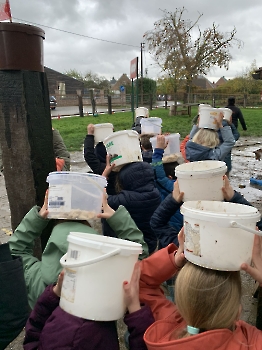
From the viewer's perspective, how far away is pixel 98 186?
1.94 metres

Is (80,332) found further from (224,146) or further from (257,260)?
(224,146)

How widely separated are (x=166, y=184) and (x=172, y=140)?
763 millimetres

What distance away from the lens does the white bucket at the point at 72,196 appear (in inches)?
73.8

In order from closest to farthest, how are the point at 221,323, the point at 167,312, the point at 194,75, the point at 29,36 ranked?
the point at 221,323, the point at 167,312, the point at 29,36, the point at 194,75

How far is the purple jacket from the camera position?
1368 mm

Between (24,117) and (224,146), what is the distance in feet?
8.97

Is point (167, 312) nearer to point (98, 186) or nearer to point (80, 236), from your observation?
point (80, 236)

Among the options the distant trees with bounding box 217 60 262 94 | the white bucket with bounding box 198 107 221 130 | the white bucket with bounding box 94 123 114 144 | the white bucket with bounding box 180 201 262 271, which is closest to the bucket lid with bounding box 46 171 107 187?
the white bucket with bounding box 180 201 262 271

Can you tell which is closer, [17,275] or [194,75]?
[17,275]

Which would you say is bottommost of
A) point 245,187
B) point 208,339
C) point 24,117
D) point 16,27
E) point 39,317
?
point 245,187

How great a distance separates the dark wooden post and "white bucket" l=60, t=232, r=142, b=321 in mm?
Answer: 1047

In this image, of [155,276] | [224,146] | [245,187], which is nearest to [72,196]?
[155,276]

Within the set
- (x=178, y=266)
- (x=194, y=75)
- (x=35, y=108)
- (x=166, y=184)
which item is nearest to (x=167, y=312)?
(x=178, y=266)

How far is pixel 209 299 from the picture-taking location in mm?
1315
